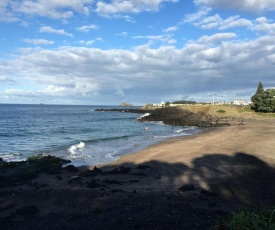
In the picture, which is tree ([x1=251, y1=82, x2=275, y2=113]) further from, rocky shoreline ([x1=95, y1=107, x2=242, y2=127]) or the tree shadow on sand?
the tree shadow on sand

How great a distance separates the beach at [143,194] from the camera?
12562 mm

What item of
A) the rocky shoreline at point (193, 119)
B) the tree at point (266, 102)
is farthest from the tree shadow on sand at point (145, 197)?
the tree at point (266, 102)

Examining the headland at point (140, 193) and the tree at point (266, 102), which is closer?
the headland at point (140, 193)

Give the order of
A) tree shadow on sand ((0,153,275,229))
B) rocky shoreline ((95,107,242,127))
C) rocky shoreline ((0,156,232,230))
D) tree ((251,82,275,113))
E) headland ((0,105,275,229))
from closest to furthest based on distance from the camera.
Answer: rocky shoreline ((0,156,232,230)) → tree shadow on sand ((0,153,275,229)) → headland ((0,105,275,229)) → rocky shoreline ((95,107,242,127)) → tree ((251,82,275,113))

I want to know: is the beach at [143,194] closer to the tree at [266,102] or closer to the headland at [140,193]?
the headland at [140,193]

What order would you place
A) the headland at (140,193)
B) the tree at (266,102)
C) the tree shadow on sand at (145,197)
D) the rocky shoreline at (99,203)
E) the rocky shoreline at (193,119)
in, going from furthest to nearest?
the tree at (266,102) < the rocky shoreline at (193,119) < the headland at (140,193) < the tree shadow on sand at (145,197) < the rocky shoreline at (99,203)

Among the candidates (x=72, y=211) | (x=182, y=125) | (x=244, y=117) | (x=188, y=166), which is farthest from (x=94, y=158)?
(x=244, y=117)

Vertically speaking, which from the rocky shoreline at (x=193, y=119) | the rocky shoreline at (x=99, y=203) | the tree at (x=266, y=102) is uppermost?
the tree at (x=266, y=102)

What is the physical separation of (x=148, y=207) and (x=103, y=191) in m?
3.82

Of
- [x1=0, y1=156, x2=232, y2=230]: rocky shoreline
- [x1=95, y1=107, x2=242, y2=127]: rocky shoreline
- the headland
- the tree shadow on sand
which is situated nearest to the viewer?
[x1=0, y1=156, x2=232, y2=230]: rocky shoreline

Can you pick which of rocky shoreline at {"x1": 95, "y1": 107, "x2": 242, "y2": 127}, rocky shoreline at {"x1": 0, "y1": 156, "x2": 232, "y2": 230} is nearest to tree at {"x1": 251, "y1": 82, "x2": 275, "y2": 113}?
rocky shoreline at {"x1": 95, "y1": 107, "x2": 242, "y2": 127}

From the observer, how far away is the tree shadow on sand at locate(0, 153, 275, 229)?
491 inches

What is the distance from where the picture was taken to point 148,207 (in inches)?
546

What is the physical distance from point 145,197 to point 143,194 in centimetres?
59
